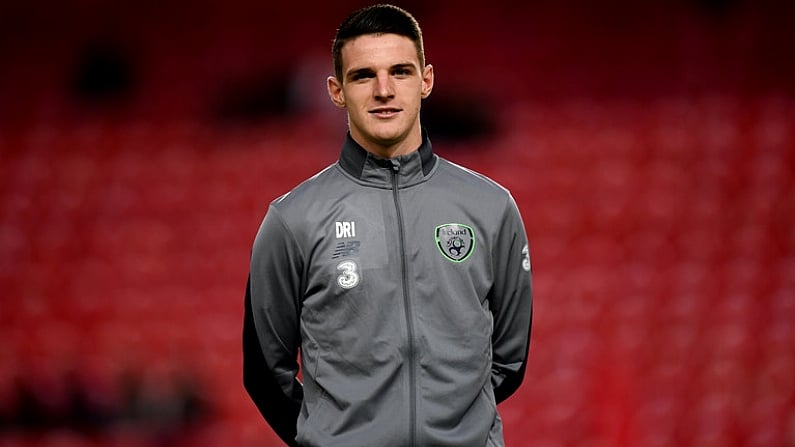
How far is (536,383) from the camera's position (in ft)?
11.2

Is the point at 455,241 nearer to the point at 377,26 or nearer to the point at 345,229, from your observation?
the point at 345,229

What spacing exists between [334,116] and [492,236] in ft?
7.69

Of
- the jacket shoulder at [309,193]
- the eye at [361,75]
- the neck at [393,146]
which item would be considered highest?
A: the eye at [361,75]

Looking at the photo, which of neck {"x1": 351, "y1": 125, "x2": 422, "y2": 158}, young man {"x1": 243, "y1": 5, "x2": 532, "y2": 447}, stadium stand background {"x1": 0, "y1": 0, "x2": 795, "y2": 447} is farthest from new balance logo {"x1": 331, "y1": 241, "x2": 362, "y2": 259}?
stadium stand background {"x1": 0, "y1": 0, "x2": 795, "y2": 447}

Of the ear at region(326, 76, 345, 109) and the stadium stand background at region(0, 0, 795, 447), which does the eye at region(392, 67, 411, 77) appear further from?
the stadium stand background at region(0, 0, 795, 447)

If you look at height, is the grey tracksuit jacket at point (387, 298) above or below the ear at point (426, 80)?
below

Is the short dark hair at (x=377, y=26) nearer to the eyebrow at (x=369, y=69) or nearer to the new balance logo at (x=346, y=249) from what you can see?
the eyebrow at (x=369, y=69)

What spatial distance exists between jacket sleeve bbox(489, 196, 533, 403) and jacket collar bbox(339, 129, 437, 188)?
0.12 meters

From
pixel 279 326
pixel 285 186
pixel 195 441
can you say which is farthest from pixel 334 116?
pixel 279 326

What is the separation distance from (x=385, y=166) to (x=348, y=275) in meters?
0.15

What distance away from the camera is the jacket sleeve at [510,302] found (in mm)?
1357

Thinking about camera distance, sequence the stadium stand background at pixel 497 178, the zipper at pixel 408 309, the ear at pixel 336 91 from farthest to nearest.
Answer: the stadium stand background at pixel 497 178, the ear at pixel 336 91, the zipper at pixel 408 309

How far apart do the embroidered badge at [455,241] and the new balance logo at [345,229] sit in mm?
99

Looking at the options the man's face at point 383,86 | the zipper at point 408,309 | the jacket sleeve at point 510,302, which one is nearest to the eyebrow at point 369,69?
the man's face at point 383,86
